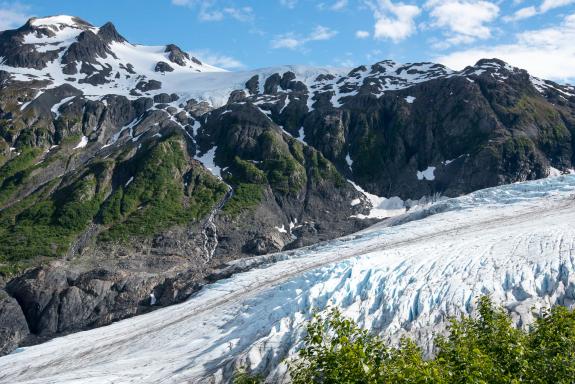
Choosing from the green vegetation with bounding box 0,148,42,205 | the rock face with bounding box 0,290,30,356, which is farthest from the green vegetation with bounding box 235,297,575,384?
the green vegetation with bounding box 0,148,42,205

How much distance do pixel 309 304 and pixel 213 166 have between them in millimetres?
89724

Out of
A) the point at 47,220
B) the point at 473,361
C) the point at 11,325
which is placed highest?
the point at 47,220

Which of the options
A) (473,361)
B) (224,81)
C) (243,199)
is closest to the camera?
(473,361)

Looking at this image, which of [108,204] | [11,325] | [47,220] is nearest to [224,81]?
[108,204]

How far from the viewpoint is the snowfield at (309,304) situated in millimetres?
38875

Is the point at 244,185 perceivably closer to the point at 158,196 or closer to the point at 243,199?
the point at 243,199

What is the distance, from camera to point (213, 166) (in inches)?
5108

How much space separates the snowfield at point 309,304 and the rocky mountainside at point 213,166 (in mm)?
13326

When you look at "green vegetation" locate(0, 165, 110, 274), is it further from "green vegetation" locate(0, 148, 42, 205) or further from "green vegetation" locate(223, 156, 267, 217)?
"green vegetation" locate(223, 156, 267, 217)

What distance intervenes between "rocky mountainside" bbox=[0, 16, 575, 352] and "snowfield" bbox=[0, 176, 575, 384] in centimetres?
1333

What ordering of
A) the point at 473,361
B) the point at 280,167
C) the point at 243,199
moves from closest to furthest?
1. the point at 473,361
2. the point at 243,199
3. the point at 280,167

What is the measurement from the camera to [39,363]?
45.1 m

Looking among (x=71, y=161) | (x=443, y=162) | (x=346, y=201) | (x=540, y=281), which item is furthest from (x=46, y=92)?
(x=540, y=281)

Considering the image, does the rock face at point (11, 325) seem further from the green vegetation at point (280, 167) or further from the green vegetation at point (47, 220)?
the green vegetation at point (280, 167)
